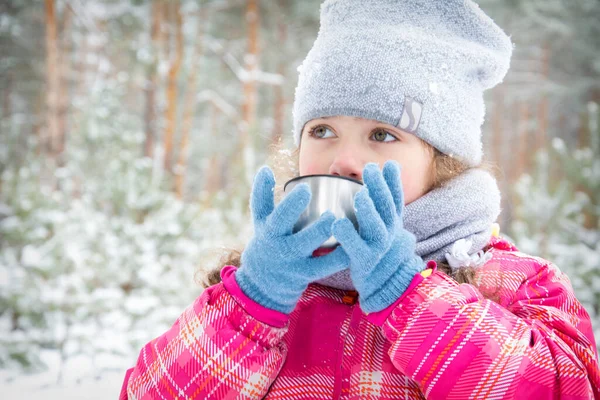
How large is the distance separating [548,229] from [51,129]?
862cm

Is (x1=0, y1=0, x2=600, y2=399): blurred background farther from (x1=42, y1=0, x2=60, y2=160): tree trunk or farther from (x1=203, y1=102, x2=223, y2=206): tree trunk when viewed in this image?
(x1=203, y1=102, x2=223, y2=206): tree trunk

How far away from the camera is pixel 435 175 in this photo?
3.76 feet

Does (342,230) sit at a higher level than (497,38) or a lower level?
lower

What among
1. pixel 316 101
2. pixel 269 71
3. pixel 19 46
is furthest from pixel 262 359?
pixel 19 46

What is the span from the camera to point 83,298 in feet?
13.0

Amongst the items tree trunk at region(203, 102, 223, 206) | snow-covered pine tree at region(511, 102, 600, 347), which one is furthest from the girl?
tree trunk at region(203, 102, 223, 206)

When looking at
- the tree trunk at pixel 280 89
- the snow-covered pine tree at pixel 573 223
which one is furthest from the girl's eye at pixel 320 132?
the tree trunk at pixel 280 89

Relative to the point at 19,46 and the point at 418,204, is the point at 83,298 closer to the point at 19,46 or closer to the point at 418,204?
the point at 418,204

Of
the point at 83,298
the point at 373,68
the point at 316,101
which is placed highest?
the point at 373,68

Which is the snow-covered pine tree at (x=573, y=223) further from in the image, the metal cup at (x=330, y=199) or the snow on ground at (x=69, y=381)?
the metal cup at (x=330, y=199)

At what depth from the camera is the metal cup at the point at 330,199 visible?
31.1 inches

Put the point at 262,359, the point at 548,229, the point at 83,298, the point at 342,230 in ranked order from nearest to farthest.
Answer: the point at 342,230 < the point at 262,359 < the point at 83,298 < the point at 548,229

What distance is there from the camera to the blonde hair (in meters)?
Result: 0.99

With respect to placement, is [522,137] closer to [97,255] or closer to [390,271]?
[97,255]
